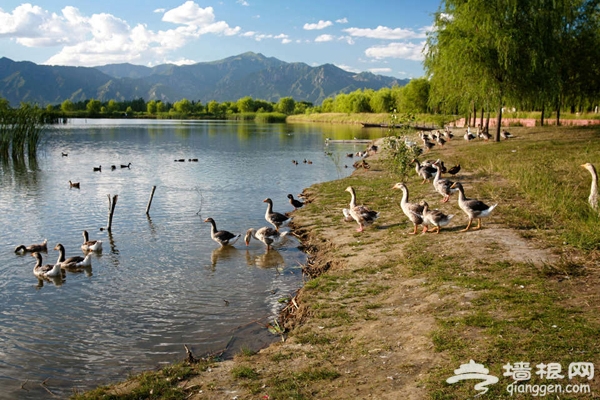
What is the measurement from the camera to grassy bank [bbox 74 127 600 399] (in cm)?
737

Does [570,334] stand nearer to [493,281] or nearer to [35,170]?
[493,281]

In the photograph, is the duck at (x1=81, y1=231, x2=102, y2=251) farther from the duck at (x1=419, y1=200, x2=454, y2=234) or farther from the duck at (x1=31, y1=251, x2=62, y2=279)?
the duck at (x1=419, y1=200, x2=454, y2=234)

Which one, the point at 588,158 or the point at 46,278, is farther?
the point at 588,158

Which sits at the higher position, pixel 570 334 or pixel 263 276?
pixel 570 334

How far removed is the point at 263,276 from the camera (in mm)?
15625

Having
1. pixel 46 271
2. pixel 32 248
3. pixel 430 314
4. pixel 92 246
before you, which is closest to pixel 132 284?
pixel 46 271

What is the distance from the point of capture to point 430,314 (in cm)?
961

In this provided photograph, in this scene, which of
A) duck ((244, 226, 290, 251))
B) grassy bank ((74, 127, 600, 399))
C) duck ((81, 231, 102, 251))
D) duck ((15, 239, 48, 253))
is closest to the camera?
grassy bank ((74, 127, 600, 399))

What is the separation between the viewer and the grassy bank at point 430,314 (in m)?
7.37

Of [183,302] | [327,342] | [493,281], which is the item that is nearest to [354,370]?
[327,342]

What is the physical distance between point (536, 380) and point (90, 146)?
2961 inches

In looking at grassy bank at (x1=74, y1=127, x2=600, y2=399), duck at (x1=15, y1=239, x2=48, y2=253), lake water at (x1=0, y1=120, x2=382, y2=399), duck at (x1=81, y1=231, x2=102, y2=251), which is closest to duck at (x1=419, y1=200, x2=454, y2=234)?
grassy bank at (x1=74, y1=127, x2=600, y2=399)

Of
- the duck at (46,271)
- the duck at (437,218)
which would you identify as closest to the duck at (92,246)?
the duck at (46,271)

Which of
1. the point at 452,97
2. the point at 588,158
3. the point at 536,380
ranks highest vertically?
the point at 452,97
